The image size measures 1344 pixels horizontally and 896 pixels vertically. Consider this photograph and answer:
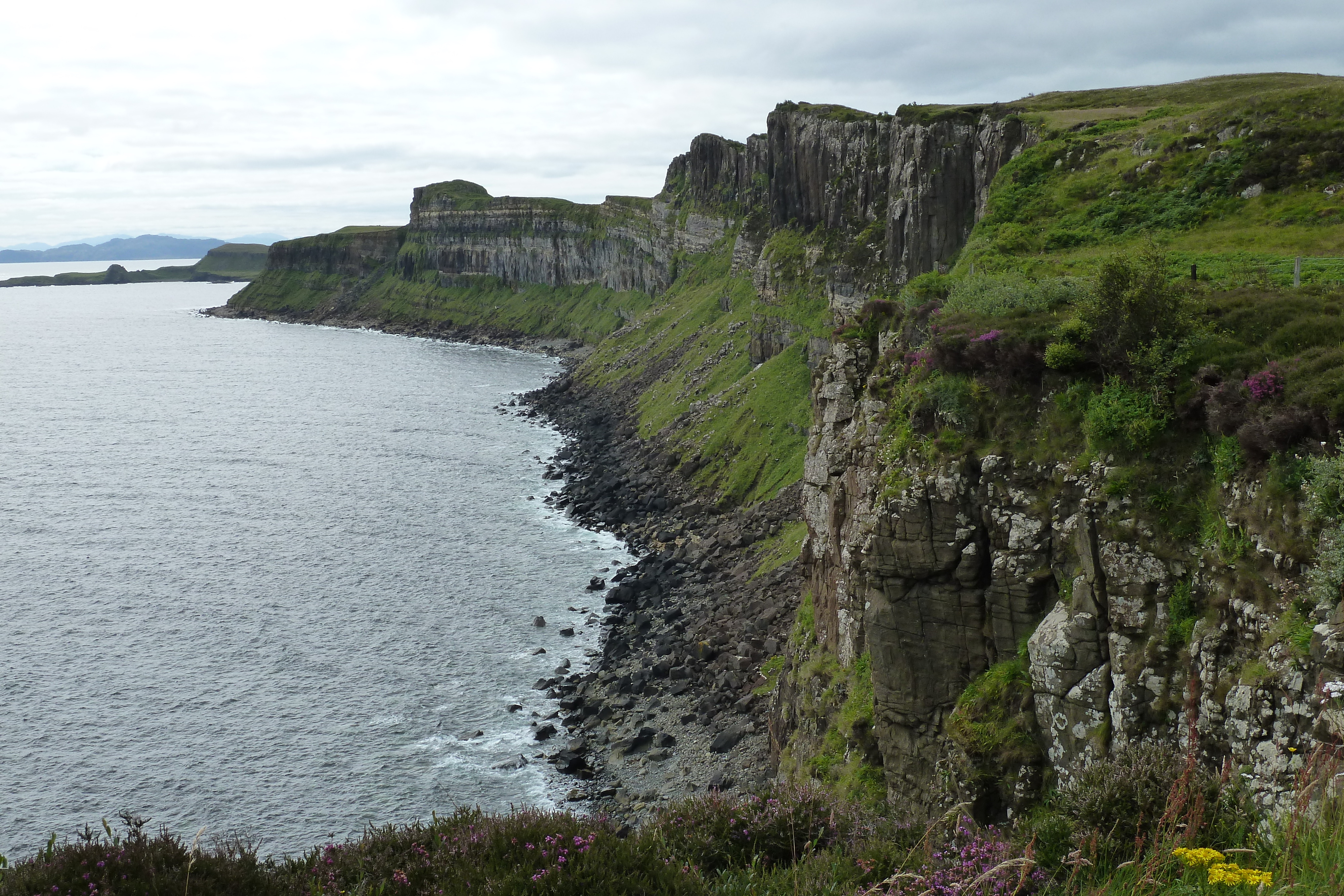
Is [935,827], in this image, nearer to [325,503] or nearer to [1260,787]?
[1260,787]

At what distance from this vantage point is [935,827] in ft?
53.7

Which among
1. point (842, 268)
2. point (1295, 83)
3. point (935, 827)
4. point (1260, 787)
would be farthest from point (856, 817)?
point (1295, 83)

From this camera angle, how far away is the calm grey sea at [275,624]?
143 ft

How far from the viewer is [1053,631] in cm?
2059

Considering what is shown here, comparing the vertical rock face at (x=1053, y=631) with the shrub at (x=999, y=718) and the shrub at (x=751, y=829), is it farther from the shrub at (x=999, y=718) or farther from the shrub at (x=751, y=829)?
the shrub at (x=751, y=829)

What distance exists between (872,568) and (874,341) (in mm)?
11804

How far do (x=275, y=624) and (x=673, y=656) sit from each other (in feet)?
89.7

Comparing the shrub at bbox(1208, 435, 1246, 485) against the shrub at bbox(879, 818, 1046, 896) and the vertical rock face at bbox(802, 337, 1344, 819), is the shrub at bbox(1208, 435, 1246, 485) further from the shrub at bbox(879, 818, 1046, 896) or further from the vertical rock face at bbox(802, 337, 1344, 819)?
the shrub at bbox(879, 818, 1046, 896)

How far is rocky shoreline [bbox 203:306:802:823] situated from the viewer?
1671 inches

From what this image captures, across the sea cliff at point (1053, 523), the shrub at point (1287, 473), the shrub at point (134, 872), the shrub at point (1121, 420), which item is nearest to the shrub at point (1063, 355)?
the sea cliff at point (1053, 523)

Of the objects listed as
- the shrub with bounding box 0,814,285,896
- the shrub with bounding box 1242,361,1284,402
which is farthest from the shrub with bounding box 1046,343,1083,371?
the shrub with bounding box 0,814,285,896

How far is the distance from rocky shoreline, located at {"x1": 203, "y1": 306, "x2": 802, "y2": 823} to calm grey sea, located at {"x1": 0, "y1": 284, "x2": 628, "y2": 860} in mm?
2330

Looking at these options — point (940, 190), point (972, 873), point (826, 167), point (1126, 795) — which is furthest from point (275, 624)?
point (826, 167)

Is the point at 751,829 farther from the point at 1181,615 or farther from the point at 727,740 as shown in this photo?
the point at 727,740
